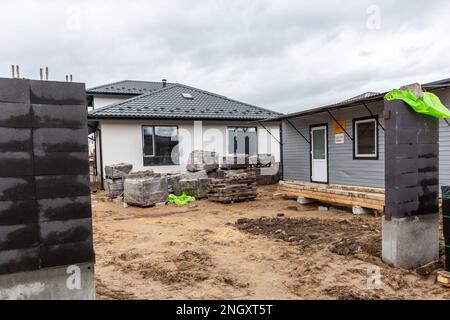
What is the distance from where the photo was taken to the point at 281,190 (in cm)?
1138

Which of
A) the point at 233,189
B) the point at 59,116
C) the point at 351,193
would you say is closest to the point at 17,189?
the point at 59,116

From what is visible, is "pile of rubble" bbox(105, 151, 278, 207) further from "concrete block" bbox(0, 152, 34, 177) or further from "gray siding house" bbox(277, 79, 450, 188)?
"concrete block" bbox(0, 152, 34, 177)

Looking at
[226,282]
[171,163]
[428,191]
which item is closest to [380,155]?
[428,191]

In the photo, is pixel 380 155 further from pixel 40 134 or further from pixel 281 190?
pixel 40 134

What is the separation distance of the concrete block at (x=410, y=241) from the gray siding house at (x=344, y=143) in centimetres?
426

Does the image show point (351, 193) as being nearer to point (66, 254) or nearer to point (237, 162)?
point (237, 162)

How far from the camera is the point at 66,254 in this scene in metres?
2.91

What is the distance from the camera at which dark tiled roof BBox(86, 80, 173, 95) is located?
2414 centimetres

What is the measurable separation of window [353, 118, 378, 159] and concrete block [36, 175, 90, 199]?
9394 millimetres

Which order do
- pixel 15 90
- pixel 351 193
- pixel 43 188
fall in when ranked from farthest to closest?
1. pixel 351 193
2. pixel 43 188
3. pixel 15 90

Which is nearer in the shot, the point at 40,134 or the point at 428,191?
the point at 40,134

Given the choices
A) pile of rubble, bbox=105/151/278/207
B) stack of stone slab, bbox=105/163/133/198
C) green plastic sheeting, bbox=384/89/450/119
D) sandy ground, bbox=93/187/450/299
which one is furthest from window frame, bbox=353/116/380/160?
stack of stone slab, bbox=105/163/133/198

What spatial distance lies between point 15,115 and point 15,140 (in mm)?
192
